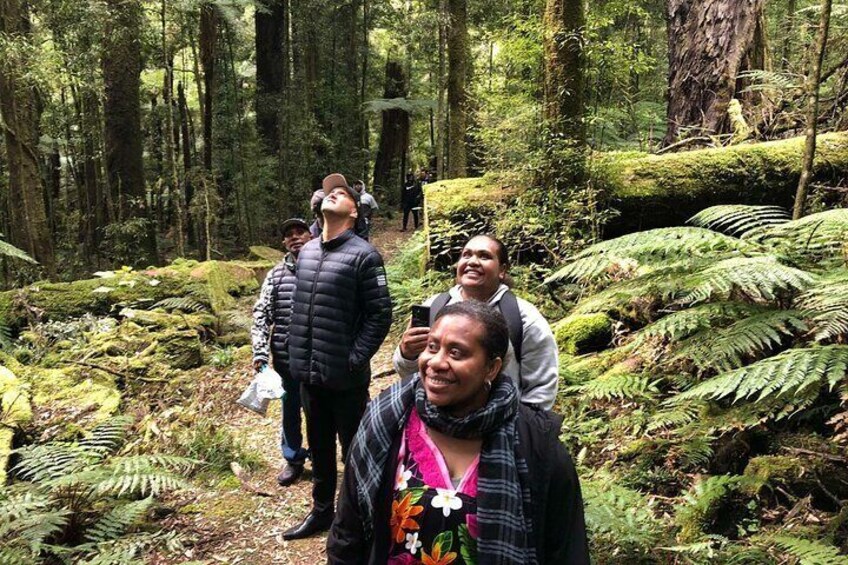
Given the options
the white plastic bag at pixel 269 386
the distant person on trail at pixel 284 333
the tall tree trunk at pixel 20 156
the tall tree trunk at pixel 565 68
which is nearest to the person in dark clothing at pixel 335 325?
the white plastic bag at pixel 269 386

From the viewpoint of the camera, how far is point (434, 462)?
6.06ft

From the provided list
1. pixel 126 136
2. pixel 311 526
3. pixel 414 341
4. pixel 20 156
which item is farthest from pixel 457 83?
pixel 414 341

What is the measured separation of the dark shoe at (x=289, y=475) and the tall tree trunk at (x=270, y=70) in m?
16.3

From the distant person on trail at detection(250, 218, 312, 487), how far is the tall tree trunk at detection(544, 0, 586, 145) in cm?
371

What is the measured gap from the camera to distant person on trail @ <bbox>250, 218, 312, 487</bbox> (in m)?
4.59

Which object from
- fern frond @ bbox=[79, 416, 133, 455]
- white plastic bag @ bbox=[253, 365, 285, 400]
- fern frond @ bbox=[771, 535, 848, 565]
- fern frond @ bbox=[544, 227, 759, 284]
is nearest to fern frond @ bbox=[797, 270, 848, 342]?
fern frond @ bbox=[544, 227, 759, 284]

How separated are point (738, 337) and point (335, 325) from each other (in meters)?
2.40

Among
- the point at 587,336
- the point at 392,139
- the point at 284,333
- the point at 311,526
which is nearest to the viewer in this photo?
the point at 311,526

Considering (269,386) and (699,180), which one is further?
(699,180)

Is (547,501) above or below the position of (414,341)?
below

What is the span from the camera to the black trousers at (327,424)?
3.84 m

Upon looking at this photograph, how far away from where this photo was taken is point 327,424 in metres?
3.94

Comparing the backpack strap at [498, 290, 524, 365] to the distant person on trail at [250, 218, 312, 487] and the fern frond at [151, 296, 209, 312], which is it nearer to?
the distant person on trail at [250, 218, 312, 487]

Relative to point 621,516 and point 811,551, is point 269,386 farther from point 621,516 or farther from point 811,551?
point 811,551
